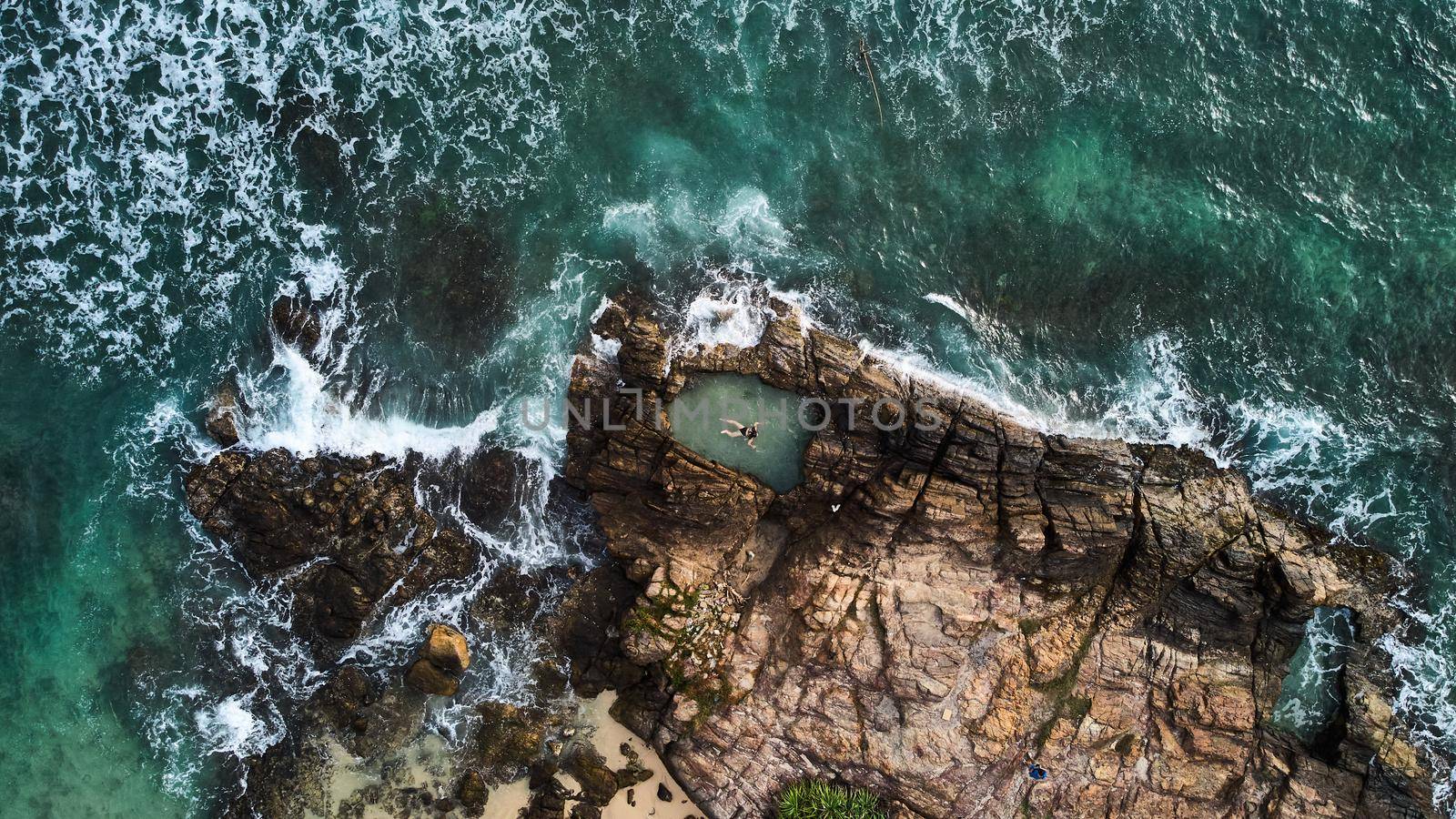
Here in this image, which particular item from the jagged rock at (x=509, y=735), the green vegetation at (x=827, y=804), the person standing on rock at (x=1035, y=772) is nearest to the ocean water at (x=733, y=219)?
the jagged rock at (x=509, y=735)

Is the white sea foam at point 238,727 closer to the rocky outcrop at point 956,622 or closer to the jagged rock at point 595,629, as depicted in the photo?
the jagged rock at point 595,629

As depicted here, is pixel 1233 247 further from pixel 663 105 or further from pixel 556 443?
pixel 556 443

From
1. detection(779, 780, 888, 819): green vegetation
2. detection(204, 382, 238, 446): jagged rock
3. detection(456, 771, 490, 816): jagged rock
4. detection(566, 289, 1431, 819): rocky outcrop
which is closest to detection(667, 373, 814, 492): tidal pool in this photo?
detection(566, 289, 1431, 819): rocky outcrop

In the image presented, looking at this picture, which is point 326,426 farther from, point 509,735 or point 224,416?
point 509,735

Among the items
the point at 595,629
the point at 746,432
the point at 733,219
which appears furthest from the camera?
the point at 733,219

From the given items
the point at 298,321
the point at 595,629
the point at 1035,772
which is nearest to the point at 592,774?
the point at 595,629

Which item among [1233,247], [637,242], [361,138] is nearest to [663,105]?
[637,242]
